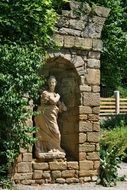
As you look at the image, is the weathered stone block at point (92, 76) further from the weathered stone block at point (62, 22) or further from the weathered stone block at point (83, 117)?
the weathered stone block at point (62, 22)

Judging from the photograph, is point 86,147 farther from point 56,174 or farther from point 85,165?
point 56,174

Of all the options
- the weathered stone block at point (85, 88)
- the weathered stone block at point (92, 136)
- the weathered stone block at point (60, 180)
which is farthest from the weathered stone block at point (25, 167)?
the weathered stone block at point (85, 88)

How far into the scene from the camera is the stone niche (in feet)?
35.7

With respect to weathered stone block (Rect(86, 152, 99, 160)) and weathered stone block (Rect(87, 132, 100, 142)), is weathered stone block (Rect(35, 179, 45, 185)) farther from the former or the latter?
weathered stone block (Rect(87, 132, 100, 142))

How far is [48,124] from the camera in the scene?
433 inches

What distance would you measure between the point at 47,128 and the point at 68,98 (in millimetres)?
897

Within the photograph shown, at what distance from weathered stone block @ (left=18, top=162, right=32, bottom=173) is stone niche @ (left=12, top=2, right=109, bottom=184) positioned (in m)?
0.18

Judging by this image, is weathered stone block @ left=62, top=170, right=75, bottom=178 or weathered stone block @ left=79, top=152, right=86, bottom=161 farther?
weathered stone block @ left=79, top=152, right=86, bottom=161

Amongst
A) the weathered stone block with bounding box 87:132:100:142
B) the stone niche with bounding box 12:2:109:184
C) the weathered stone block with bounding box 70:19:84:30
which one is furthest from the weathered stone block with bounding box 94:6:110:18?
the weathered stone block with bounding box 87:132:100:142

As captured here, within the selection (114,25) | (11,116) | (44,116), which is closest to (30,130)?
(11,116)

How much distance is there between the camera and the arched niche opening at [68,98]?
440 inches

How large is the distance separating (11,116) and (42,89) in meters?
2.35

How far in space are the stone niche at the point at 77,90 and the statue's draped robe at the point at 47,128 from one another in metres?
0.31

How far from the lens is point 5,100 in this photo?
28.3 feet
